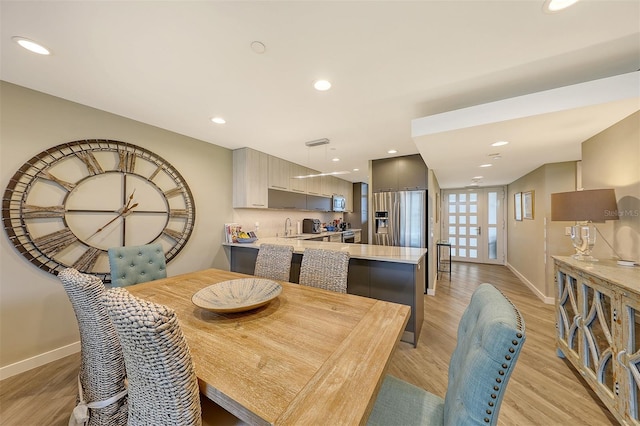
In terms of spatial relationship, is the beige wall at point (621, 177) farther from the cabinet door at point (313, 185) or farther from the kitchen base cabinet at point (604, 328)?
the cabinet door at point (313, 185)

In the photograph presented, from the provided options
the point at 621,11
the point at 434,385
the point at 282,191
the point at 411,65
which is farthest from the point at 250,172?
the point at 621,11

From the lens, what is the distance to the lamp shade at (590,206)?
1873 mm

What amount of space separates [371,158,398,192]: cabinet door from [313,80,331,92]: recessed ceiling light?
263 cm

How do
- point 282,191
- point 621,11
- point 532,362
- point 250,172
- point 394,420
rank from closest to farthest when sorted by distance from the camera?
point 394,420, point 621,11, point 532,362, point 250,172, point 282,191

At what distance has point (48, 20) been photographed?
130 cm

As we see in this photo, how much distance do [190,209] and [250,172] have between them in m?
1.05

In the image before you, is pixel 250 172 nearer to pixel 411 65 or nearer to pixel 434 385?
pixel 411 65

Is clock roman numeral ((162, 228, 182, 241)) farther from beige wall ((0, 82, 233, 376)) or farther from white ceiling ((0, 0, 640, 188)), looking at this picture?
white ceiling ((0, 0, 640, 188))

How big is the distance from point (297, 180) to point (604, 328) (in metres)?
4.21

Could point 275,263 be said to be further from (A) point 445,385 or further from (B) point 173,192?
(B) point 173,192

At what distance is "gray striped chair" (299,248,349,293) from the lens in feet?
5.98

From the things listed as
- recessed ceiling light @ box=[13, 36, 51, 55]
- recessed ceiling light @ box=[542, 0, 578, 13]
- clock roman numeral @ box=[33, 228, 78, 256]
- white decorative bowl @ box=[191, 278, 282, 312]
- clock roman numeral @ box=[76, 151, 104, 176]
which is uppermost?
recessed ceiling light @ box=[13, 36, 51, 55]

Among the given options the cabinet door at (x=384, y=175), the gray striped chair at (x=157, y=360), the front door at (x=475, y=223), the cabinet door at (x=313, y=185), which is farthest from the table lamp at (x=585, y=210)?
the front door at (x=475, y=223)

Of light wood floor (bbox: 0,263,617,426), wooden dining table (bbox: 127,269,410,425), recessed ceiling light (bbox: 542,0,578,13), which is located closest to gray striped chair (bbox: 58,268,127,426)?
wooden dining table (bbox: 127,269,410,425)
